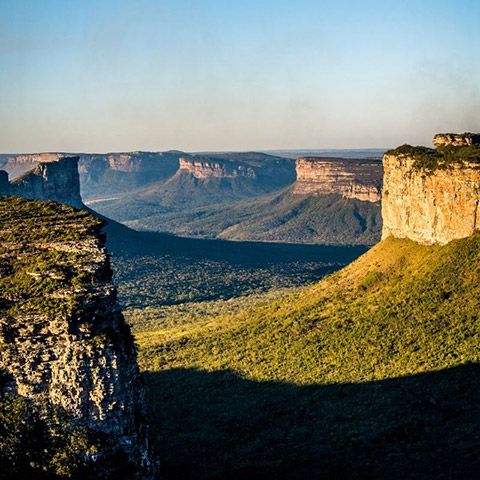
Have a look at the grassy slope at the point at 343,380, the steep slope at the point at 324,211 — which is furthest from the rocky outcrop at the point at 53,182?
the grassy slope at the point at 343,380

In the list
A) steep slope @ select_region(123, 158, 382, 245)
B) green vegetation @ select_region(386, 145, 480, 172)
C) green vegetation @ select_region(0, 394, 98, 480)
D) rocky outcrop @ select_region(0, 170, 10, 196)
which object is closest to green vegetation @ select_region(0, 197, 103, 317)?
green vegetation @ select_region(0, 394, 98, 480)

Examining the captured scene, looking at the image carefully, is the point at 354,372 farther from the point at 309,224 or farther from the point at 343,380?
the point at 309,224

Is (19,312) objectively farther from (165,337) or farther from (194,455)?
(165,337)

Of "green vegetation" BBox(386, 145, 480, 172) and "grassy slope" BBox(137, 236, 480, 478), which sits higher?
"green vegetation" BBox(386, 145, 480, 172)

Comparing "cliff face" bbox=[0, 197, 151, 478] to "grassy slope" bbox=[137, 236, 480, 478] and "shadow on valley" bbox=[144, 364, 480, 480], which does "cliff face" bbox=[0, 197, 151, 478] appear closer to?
"shadow on valley" bbox=[144, 364, 480, 480]

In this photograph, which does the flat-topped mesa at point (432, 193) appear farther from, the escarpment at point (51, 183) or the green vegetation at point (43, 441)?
the escarpment at point (51, 183)

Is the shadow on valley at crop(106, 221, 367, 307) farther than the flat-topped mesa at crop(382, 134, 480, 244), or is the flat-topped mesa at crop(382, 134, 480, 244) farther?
the shadow on valley at crop(106, 221, 367, 307)
